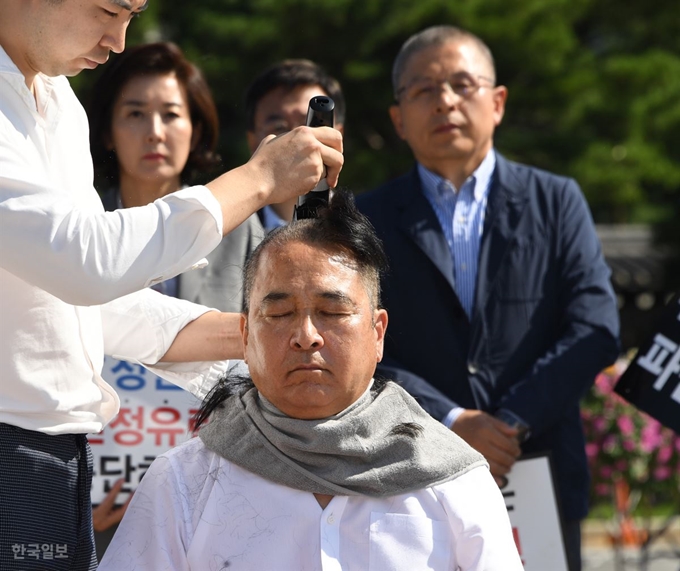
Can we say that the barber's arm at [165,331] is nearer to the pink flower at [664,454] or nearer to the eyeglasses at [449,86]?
the eyeglasses at [449,86]

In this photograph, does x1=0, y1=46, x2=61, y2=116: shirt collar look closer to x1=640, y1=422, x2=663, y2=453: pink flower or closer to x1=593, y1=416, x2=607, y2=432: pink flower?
x1=593, y1=416, x2=607, y2=432: pink flower

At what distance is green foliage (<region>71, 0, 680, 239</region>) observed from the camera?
34.6ft

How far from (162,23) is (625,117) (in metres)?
4.74

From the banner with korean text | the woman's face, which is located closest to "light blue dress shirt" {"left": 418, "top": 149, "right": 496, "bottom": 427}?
the woman's face

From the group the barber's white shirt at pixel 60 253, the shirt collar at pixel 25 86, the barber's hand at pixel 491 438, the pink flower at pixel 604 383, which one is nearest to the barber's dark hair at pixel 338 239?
the barber's white shirt at pixel 60 253

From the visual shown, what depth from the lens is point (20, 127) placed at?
85.5 inches

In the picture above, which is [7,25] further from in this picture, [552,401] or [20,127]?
[552,401]

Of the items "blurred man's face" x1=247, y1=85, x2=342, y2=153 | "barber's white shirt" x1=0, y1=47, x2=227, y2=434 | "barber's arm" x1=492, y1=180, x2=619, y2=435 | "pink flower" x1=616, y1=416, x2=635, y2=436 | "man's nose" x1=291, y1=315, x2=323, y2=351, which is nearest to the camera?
"barber's white shirt" x1=0, y1=47, x2=227, y2=434

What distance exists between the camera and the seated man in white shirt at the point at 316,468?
7.29ft

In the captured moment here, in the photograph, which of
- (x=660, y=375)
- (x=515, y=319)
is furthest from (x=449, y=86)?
(x=660, y=375)

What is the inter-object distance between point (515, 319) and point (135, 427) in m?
1.25

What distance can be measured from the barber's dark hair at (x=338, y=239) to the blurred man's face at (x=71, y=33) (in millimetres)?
529

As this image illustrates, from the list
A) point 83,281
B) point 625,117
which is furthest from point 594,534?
point 83,281

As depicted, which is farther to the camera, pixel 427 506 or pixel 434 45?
pixel 434 45
